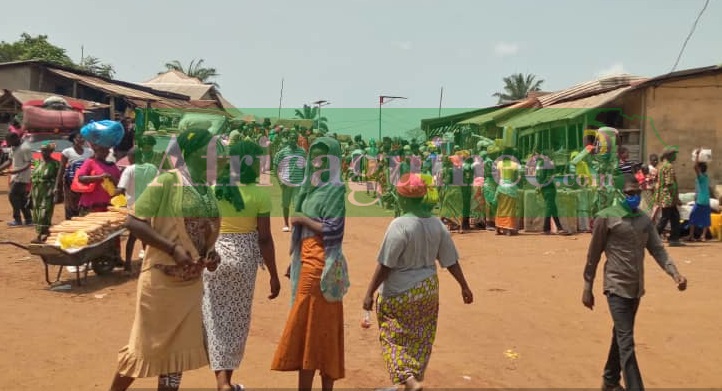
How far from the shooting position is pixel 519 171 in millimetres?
14039

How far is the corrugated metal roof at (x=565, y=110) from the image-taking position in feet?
53.9

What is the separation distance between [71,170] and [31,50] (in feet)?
138

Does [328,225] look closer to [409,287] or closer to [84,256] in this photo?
[409,287]

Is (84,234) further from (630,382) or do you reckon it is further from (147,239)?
(630,382)

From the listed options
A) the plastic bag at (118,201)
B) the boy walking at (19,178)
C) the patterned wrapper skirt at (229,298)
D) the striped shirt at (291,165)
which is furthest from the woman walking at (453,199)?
the patterned wrapper skirt at (229,298)

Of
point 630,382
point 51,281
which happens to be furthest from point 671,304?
point 51,281

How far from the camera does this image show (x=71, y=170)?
9180 mm

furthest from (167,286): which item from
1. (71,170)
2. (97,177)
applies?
(71,170)

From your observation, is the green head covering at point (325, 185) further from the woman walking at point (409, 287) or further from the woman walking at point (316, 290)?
the woman walking at point (409, 287)

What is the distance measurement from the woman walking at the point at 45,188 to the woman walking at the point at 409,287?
8.04m

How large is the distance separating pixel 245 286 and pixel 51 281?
495 cm

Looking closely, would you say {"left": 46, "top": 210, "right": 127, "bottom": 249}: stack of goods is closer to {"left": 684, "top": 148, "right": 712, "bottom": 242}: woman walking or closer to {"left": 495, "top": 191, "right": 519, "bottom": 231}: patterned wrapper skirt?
{"left": 495, "top": 191, "right": 519, "bottom": 231}: patterned wrapper skirt

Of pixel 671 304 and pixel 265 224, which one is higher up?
pixel 265 224

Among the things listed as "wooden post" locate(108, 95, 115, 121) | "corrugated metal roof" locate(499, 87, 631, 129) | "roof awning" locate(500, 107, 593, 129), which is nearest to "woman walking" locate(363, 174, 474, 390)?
"corrugated metal roof" locate(499, 87, 631, 129)
